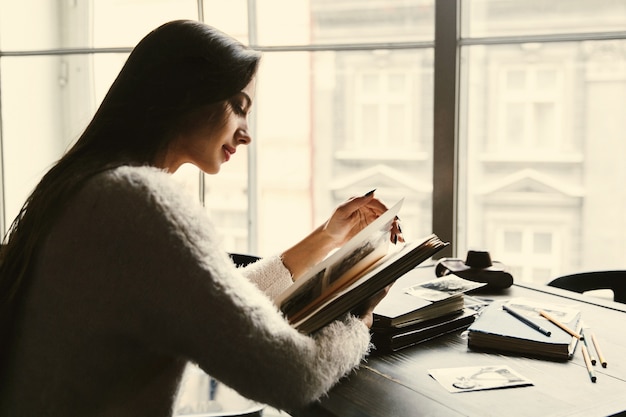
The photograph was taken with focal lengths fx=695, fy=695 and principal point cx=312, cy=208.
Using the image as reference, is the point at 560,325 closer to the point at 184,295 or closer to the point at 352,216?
the point at 352,216

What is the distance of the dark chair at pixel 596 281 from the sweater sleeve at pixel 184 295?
1.53 meters

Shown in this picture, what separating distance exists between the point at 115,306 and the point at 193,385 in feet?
3.87

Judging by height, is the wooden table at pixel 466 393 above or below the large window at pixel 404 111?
below

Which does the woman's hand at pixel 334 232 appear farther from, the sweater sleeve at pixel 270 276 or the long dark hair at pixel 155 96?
the long dark hair at pixel 155 96

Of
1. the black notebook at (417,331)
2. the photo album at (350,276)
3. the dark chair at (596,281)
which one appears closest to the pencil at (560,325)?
the black notebook at (417,331)

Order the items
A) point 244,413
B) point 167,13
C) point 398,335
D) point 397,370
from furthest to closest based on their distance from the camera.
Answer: point 167,13, point 244,413, point 398,335, point 397,370

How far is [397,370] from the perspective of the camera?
4.53ft

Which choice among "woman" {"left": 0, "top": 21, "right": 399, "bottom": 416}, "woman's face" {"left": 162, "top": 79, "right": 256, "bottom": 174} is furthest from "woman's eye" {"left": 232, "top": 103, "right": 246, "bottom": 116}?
"woman" {"left": 0, "top": 21, "right": 399, "bottom": 416}

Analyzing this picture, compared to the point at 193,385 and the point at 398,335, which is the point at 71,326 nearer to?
the point at 398,335

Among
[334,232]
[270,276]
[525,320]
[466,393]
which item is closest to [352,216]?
[334,232]

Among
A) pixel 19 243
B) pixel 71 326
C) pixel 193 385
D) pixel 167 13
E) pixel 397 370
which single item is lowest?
pixel 193 385

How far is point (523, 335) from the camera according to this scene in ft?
4.83

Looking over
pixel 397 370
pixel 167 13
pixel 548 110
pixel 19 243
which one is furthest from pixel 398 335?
pixel 167 13

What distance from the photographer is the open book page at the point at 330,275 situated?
133 cm
